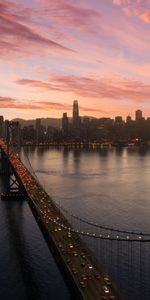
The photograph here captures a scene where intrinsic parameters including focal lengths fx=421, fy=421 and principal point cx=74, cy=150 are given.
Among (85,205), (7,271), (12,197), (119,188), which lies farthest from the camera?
(119,188)

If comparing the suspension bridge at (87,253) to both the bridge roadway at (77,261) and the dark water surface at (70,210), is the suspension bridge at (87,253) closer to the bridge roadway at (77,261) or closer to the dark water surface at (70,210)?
the bridge roadway at (77,261)

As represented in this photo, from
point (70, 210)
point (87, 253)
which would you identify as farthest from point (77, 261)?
point (70, 210)

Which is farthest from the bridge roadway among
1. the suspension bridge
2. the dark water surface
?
the dark water surface

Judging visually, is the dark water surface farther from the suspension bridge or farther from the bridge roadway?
the bridge roadway

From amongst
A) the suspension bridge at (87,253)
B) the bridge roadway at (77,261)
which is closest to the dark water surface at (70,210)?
the suspension bridge at (87,253)

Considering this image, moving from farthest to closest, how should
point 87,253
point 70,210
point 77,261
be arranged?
point 70,210 < point 87,253 < point 77,261

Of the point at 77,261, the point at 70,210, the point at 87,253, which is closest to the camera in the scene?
the point at 77,261

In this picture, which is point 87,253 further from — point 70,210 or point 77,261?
point 70,210

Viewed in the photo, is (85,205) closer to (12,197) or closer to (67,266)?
(12,197)

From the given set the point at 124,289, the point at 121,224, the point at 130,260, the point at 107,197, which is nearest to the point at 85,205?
the point at 107,197
